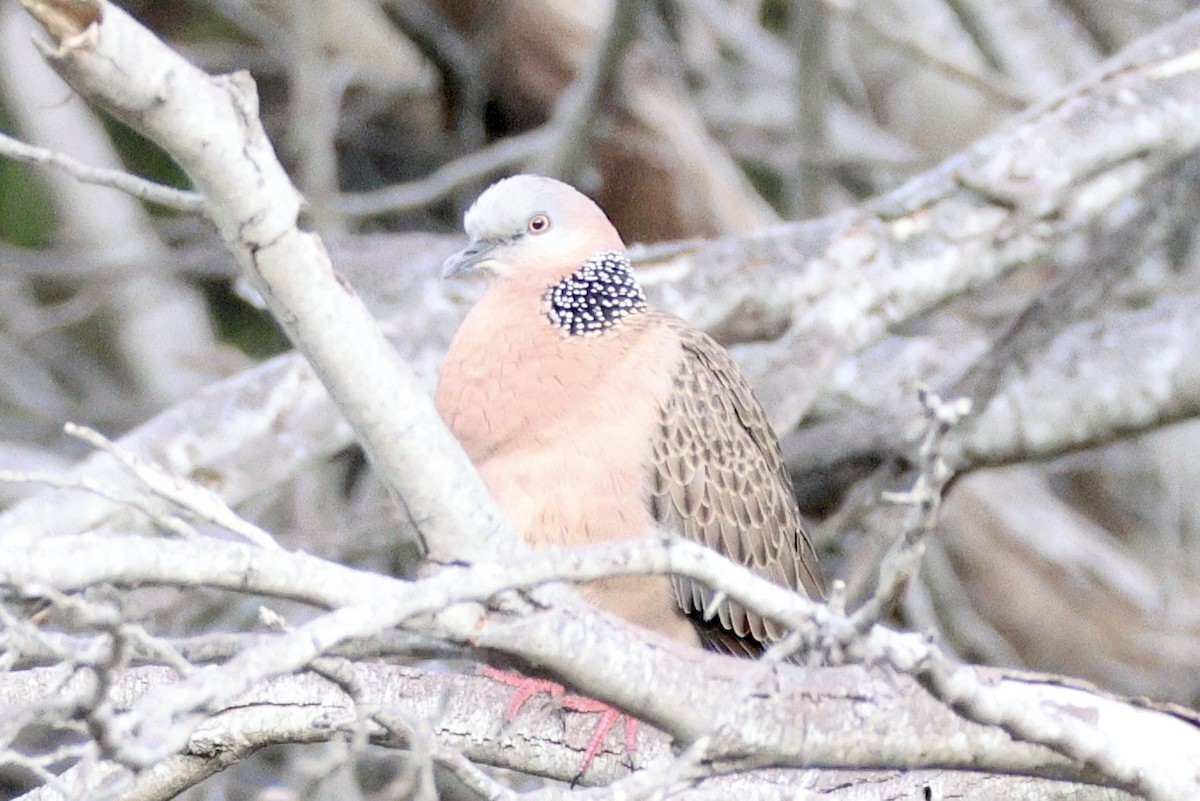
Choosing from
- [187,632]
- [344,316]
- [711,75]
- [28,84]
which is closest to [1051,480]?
[711,75]

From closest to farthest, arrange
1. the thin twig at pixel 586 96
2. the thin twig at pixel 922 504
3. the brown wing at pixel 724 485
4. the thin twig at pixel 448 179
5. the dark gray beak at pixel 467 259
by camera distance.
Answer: the thin twig at pixel 922 504 → the brown wing at pixel 724 485 → the dark gray beak at pixel 467 259 → the thin twig at pixel 586 96 → the thin twig at pixel 448 179

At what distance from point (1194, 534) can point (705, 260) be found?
354 cm

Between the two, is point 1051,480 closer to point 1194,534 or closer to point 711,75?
point 1194,534

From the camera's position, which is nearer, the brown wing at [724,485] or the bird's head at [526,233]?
the brown wing at [724,485]

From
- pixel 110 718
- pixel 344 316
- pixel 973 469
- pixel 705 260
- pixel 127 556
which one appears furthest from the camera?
pixel 973 469

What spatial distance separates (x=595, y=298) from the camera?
348cm

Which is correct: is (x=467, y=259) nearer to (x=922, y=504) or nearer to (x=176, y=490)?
(x=176, y=490)

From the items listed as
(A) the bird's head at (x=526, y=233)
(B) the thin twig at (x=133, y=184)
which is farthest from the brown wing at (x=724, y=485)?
(B) the thin twig at (x=133, y=184)

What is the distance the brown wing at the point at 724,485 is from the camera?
131 inches

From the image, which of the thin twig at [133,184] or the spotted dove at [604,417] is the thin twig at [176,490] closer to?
the thin twig at [133,184]

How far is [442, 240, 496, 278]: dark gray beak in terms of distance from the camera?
140 inches

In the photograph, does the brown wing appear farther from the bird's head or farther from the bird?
the bird's head

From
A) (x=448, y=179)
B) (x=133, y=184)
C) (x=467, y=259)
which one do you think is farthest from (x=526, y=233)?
(x=448, y=179)

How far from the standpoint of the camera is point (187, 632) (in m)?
4.75
